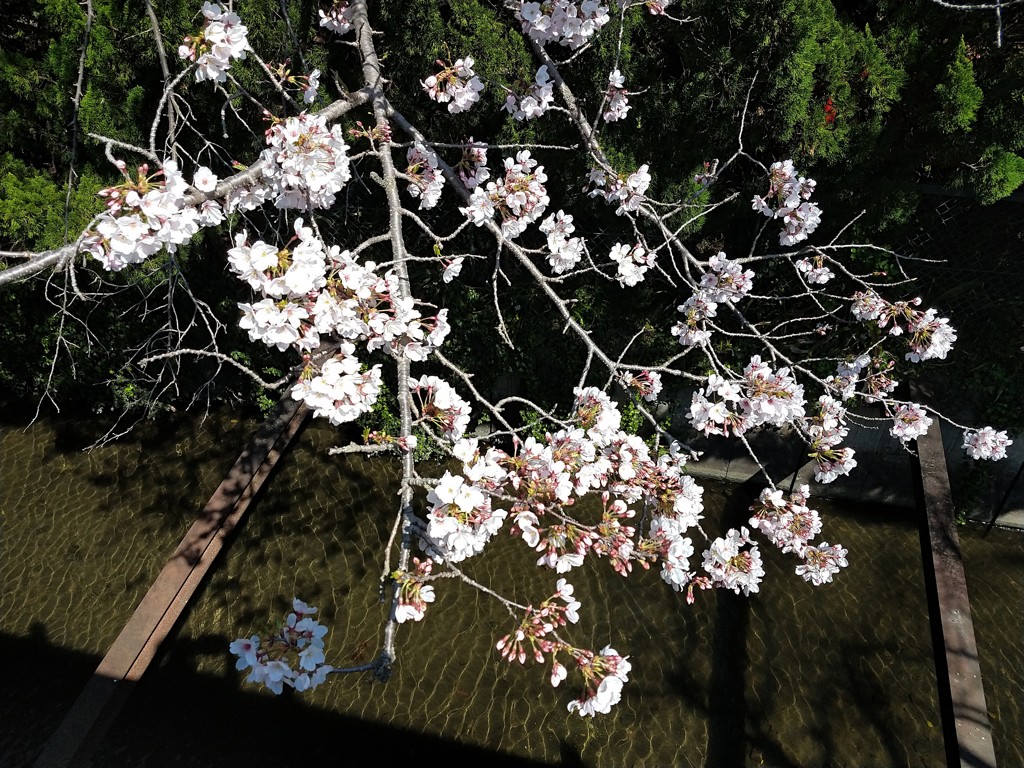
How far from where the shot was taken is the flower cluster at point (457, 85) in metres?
2.45

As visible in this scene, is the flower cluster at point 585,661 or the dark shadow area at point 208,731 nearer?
the flower cluster at point 585,661

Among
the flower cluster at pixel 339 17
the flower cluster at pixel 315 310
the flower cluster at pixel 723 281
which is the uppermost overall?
the flower cluster at pixel 339 17

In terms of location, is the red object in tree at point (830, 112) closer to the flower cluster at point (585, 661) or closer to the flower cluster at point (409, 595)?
the flower cluster at point (585, 661)

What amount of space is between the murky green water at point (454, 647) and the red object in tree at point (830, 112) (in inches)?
93.8

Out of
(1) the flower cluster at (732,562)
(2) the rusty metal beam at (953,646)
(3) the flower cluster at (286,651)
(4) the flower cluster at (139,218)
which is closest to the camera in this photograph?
(4) the flower cluster at (139,218)

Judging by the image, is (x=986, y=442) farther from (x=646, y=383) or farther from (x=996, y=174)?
(x=646, y=383)

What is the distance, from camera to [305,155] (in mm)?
1741

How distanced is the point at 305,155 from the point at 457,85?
3.50 ft

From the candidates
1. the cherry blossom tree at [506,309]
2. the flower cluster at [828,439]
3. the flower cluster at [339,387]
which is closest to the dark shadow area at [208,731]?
the cherry blossom tree at [506,309]

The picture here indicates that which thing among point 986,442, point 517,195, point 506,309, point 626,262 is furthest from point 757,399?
point 506,309

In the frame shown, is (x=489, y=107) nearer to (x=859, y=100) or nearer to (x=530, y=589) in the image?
(x=859, y=100)

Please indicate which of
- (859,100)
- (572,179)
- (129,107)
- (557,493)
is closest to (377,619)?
(557,493)

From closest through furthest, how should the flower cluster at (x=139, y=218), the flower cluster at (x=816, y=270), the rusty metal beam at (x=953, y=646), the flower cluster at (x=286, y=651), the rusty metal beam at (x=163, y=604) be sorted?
the flower cluster at (x=139, y=218), the flower cluster at (x=286, y=651), the rusty metal beam at (x=953, y=646), the rusty metal beam at (x=163, y=604), the flower cluster at (x=816, y=270)

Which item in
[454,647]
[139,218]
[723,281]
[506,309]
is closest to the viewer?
[139,218]
